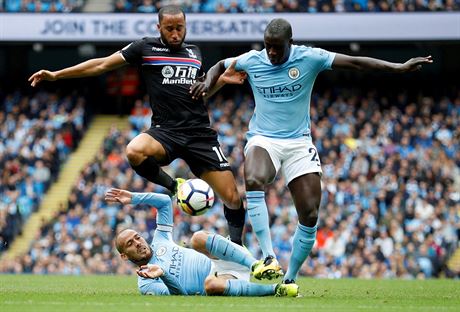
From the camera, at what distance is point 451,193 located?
25.6 meters

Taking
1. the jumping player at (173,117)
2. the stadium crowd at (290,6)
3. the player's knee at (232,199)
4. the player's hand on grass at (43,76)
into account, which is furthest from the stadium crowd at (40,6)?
the player's knee at (232,199)

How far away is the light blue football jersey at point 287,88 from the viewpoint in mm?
11750

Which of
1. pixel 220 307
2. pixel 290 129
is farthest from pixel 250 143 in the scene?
pixel 220 307

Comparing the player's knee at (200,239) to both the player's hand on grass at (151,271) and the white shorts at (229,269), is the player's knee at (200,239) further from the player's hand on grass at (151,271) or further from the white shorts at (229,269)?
the player's hand on grass at (151,271)

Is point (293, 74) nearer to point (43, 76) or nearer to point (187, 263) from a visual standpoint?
point (187, 263)

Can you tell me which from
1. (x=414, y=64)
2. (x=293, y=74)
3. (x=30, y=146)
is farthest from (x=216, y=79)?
(x=30, y=146)

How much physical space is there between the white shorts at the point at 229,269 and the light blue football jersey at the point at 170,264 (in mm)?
85

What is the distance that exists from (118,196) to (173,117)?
4.88 ft

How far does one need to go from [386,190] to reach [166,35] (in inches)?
538

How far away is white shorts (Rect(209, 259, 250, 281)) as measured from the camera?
11571 millimetres

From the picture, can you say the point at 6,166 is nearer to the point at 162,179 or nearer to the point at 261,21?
the point at 261,21

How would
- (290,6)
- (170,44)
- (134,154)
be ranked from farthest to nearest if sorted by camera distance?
(290,6) → (170,44) → (134,154)

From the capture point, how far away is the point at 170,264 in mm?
11617

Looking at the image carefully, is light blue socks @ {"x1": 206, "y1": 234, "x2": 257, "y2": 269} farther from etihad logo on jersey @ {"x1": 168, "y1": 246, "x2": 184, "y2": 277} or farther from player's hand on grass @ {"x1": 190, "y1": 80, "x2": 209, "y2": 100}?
player's hand on grass @ {"x1": 190, "y1": 80, "x2": 209, "y2": 100}
